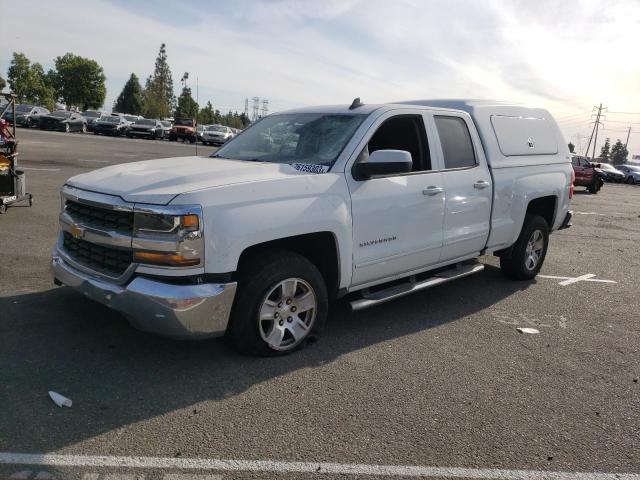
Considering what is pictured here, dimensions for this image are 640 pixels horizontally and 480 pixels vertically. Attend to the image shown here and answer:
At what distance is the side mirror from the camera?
13.8ft

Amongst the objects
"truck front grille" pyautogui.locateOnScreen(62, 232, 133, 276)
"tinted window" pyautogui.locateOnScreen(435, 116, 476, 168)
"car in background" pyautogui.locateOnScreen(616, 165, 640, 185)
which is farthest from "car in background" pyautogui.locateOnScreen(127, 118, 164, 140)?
"truck front grille" pyautogui.locateOnScreen(62, 232, 133, 276)

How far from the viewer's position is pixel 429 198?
16.2ft

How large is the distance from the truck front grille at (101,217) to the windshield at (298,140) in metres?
1.44

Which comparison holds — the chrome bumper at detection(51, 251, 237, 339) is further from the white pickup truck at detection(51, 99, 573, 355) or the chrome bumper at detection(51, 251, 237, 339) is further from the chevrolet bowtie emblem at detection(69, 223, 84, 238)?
Answer: the chevrolet bowtie emblem at detection(69, 223, 84, 238)

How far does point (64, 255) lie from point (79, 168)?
1300 cm

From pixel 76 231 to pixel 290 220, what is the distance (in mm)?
1570

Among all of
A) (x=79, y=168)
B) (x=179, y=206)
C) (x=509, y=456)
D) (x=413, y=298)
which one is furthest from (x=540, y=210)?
(x=79, y=168)

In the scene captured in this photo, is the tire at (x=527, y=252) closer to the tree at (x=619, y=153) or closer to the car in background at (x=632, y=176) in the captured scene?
the car in background at (x=632, y=176)

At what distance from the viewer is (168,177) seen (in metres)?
3.94

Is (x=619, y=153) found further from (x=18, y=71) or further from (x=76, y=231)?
(x=76, y=231)

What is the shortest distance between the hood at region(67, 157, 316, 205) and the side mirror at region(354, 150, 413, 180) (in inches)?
21.2

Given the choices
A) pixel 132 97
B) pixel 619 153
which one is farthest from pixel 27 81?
pixel 619 153

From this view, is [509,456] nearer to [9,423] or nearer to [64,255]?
[9,423]

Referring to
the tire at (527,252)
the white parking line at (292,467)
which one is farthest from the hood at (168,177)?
the tire at (527,252)
